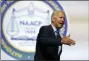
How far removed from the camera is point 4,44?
7.75 ft

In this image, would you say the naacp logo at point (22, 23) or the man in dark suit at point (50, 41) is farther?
the naacp logo at point (22, 23)

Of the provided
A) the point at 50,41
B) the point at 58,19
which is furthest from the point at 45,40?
the point at 58,19

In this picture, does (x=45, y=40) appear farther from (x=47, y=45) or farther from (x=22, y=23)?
(x=22, y=23)

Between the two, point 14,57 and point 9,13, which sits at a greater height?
point 9,13

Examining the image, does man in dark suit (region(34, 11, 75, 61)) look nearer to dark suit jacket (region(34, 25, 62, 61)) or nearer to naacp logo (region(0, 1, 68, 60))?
dark suit jacket (region(34, 25, 62, 61))

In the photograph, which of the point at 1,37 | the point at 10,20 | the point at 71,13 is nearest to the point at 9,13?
the point at 10,20

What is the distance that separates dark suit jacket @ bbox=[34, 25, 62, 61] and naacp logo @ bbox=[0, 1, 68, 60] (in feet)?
2.58

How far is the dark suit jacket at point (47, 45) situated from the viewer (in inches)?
59.1

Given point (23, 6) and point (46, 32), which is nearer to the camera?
point (46, 32)

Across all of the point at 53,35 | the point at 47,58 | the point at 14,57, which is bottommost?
the point at 14,57

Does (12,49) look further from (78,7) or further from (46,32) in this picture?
(46,32)

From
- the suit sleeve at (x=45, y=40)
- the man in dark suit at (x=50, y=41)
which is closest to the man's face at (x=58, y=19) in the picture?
the man in dark suit at (x=50, y=41)

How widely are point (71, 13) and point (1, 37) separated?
2.42 feet

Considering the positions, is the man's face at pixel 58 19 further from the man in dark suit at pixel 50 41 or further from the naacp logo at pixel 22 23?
the naacp logo at pixel 22 23
